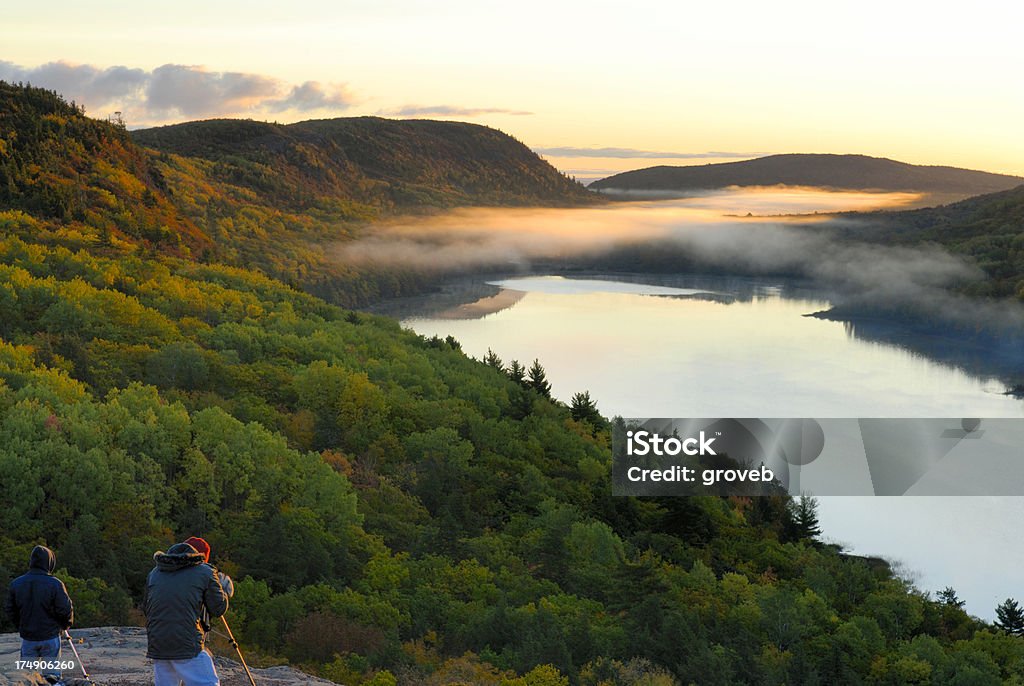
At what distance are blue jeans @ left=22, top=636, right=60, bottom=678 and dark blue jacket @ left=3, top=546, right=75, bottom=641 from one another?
5.9 inches

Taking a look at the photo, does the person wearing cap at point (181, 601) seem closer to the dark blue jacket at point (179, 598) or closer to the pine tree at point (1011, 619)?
the dark blue jacket at point (179, 598)

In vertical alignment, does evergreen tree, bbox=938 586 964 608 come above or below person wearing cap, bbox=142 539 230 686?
below

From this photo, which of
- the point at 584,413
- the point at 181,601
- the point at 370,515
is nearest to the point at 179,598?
the point at 181,601

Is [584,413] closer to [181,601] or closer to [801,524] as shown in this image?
[801,524]

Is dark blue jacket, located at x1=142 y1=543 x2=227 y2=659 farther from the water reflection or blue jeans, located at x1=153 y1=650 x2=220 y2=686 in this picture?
the water reflection

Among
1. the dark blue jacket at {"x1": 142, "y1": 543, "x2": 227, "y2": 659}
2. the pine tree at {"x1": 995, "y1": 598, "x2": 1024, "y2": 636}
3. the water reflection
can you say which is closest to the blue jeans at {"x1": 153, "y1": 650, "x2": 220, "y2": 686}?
the dark blue jacket at {"x1": 142, "y1": 543, "x2": 227, "y2": 659}

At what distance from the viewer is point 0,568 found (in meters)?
23.4

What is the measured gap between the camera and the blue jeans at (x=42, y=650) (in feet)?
40.5

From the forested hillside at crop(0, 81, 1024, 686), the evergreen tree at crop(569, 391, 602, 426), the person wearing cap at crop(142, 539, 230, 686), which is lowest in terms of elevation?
the evergreen tree at crop(569, 391, 602, 426)

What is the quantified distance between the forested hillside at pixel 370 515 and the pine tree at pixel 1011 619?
0.67 ft

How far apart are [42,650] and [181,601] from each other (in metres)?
3.22

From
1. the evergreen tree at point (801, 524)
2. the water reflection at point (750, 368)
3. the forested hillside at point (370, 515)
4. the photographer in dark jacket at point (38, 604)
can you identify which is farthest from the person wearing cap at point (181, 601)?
the water reflection at point (750, 368)

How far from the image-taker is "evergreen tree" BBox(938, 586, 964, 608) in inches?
2167

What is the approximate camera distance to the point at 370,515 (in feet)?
136
